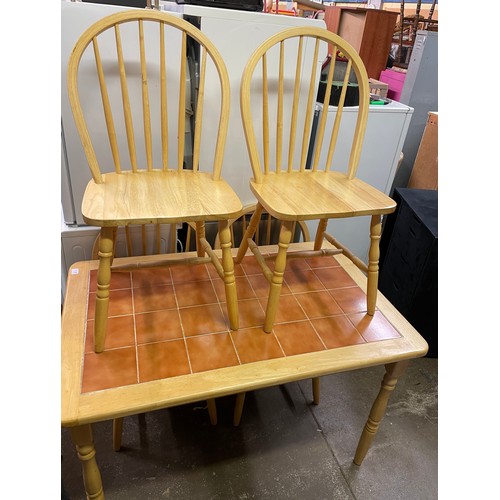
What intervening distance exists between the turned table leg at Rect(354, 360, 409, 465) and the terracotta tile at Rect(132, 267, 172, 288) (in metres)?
0.74

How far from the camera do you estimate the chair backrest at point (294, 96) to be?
1129 mm

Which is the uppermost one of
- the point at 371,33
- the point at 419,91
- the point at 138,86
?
the point at 371,33

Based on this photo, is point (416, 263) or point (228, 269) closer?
point (228, 269)

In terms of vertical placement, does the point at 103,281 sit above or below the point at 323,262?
above

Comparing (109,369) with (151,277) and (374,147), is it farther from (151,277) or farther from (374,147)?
(374,147)

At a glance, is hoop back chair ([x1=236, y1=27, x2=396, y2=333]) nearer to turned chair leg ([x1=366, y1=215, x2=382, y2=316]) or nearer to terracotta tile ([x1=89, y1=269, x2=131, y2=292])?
turned chair leg ([x1=366, y1=215, x2=382, y2=316])

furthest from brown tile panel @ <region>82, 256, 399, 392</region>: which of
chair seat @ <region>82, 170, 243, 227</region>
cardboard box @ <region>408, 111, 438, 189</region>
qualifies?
cardboard box @ <region>408, 111, 438, 189</region>

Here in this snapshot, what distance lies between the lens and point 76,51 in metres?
0.97

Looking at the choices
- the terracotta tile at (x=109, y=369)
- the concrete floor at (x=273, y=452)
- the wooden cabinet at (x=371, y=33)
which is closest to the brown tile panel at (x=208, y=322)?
the terracotta tile at (x=109, y=369)

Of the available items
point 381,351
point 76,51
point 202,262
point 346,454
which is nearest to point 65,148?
point 76,51

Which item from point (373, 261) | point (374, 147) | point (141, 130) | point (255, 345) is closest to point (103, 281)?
point (255, 345)

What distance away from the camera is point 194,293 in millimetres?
1201

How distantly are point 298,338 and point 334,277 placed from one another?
1.18ft

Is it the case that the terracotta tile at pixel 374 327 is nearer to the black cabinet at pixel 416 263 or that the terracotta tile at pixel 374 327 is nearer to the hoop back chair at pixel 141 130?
the hoop back chair at pixel 141 130
